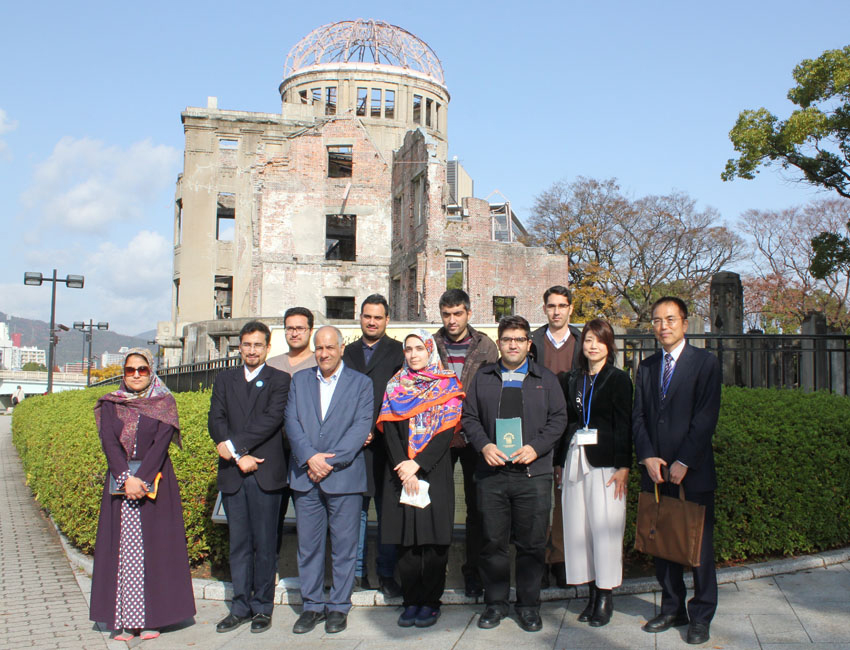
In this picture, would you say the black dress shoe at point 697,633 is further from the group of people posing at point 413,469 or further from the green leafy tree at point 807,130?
the green leafy tree at point 807,130

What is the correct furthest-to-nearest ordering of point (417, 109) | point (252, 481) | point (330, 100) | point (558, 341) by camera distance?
point (417, 109) < point (330, 100) < point (558, 341) < point (252, 481)

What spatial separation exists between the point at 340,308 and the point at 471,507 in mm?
32190

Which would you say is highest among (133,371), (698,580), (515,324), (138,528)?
(515,324)

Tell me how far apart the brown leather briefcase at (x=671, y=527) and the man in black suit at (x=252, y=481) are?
263cm

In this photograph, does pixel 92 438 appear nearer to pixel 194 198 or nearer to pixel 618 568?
pixel 618 568

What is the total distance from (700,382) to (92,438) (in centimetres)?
667

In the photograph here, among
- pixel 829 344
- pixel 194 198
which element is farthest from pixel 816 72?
pixel 194 198

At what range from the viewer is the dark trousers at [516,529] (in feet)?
17.2

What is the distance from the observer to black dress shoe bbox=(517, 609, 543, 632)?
202 inches

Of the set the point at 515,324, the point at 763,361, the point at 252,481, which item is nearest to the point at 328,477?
the point at 252,481

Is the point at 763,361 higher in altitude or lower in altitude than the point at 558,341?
→ lower

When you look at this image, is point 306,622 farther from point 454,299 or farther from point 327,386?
point 454,299

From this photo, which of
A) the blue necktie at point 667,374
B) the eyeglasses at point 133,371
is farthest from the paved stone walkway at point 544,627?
the eyeglasses at point 133,371

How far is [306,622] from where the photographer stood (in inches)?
209
